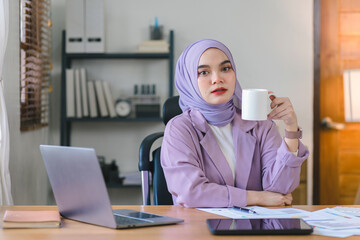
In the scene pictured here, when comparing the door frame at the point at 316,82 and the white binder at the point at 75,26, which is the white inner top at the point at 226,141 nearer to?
the white binder at the point at 75,26

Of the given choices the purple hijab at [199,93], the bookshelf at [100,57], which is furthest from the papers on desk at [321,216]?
the bookshelf at [100,57]

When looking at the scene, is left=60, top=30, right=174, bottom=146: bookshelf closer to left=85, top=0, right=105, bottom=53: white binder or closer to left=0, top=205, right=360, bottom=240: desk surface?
left=85, top=0, right=105, bottom=53: white binder

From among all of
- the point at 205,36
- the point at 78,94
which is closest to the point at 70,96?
the point at 78,94

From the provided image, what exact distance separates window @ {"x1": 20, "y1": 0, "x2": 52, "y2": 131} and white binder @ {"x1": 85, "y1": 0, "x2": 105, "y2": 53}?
27 centimetres

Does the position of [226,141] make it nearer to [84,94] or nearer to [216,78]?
[216,78]

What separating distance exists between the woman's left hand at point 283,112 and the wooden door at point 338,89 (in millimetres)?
2188

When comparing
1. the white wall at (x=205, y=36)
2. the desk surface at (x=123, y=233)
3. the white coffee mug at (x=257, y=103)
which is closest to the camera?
the desk surface at (x=123, y=233)

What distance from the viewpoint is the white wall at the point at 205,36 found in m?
3.83

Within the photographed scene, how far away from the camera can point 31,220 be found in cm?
139

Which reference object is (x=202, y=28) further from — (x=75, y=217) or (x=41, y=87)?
(x=75, y=217)

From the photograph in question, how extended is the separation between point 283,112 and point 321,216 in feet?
1.38

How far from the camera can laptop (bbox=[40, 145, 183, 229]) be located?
1.29 metres

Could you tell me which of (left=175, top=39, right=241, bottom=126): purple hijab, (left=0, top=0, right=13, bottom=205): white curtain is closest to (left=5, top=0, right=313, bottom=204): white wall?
(left=0, top=0, right=13, bottom=205): white curtain

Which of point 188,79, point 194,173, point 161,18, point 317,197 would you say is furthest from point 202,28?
point 194,173
